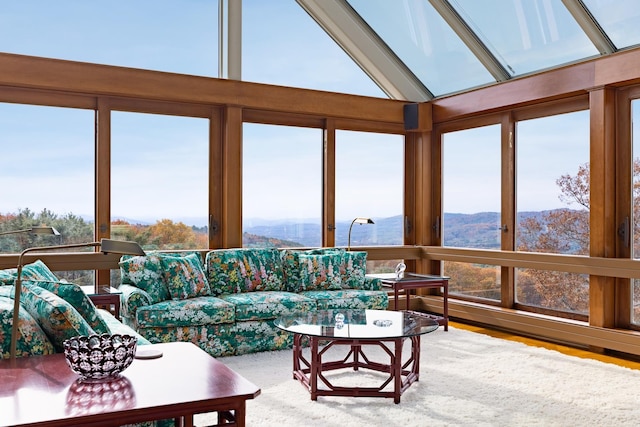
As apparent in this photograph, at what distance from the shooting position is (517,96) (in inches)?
235

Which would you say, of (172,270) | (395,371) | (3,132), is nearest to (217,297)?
(172,270)

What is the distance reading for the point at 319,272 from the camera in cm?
571

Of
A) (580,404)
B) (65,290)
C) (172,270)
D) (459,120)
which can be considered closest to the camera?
(65,290)

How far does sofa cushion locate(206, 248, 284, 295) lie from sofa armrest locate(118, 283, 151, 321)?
77 cm

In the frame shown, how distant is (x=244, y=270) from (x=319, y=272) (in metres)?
0.75

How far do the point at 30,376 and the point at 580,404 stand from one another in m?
3.12

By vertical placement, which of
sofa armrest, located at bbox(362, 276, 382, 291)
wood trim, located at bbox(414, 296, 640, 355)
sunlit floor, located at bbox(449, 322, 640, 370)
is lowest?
sunlit floor, located at bbox(449, 322, 640, 370)

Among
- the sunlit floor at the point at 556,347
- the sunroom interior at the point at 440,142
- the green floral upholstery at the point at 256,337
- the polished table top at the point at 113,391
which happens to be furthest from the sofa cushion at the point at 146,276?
the sunlit floor at the point at 556,347

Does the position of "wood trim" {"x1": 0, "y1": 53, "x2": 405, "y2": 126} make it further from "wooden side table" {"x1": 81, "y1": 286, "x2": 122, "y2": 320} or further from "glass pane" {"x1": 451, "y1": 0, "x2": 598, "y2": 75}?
"wooden side table" {"x1": 81, "y1": 286, "x2": 122, "y2": 320}

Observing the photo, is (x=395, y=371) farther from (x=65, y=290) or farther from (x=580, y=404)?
(x=65, y=290)

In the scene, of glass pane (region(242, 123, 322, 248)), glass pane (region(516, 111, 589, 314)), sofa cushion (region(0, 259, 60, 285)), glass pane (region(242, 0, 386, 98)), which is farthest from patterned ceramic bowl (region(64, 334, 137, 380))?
glass pane (region(516, 111, 589, 314))

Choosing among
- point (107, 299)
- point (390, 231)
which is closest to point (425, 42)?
point (390, 231)

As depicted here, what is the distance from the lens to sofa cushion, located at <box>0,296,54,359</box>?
2.24 metres

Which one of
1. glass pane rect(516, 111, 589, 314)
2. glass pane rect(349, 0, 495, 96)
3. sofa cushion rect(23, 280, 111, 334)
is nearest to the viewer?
sofa cushion rect(23, 280, 111, 334)
